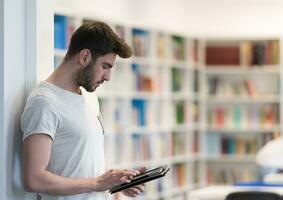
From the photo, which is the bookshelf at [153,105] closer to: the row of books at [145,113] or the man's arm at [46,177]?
the row of books at [145,113]

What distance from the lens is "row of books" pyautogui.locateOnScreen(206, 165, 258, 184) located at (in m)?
7.60

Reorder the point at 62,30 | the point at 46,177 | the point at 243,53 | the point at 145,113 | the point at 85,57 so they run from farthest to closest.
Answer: the point at 243,53 < the point at 145,113 < the point at 62,30 < the point at 85,57 < the point at 46,177

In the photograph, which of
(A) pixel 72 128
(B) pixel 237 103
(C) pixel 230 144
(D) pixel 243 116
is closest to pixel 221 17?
(B) pixel 237 103

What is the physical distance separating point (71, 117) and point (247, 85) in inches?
220

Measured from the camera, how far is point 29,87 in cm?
245

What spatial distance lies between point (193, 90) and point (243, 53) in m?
0.79

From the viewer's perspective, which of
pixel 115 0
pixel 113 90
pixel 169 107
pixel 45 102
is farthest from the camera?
pixel 169 107

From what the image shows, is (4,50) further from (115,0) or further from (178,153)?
(178,153)

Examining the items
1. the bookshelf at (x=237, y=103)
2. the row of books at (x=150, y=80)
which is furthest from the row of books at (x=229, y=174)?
the row of books at (x=150, y=80)

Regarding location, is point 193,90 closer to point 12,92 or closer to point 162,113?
point 162,113

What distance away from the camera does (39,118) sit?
221 centimetres

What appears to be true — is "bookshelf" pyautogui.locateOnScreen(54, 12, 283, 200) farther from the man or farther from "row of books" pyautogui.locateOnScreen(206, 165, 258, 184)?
the man

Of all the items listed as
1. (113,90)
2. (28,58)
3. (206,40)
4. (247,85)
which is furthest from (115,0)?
(28,58)

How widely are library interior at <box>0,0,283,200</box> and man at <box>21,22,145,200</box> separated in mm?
3271
